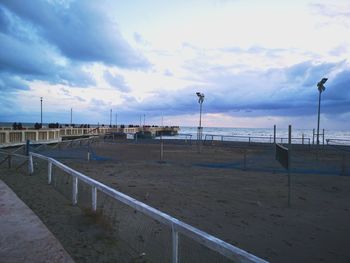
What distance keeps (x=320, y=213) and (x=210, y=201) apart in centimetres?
300

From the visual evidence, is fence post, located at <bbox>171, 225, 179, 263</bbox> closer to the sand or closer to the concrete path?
the sand

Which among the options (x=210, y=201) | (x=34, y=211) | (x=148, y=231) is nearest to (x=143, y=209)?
(x=148, y=231)

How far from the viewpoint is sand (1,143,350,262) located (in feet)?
19.5

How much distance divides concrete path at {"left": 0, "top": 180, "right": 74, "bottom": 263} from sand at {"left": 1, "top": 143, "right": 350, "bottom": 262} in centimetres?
25

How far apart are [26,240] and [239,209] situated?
17.8 ft

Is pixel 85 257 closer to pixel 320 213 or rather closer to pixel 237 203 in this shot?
pixel 237 203

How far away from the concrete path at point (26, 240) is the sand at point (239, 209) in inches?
Result: 10.0

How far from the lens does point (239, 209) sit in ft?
28.8

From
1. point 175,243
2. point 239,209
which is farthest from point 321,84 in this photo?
point 175,243

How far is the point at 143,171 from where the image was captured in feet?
51.8

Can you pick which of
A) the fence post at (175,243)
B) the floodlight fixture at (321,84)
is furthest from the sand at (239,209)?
the floodlight fixture at (321,84)

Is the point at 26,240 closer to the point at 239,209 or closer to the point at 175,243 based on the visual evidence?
the point at 175,243

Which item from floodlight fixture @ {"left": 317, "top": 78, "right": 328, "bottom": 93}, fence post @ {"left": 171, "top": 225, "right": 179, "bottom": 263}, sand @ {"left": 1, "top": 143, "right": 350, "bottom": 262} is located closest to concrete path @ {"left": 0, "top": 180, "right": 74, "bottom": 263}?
sand @ {"left": 1, "top": 143, "right": 350, "bottom": 262}

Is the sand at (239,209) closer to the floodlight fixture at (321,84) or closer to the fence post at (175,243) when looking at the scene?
the fence post at (175,243)
